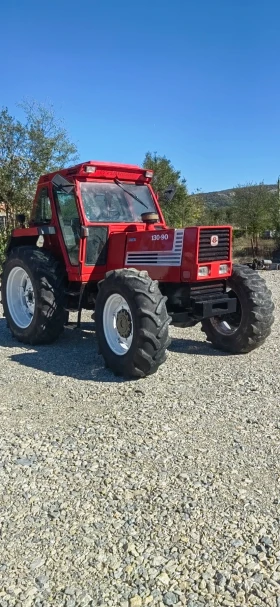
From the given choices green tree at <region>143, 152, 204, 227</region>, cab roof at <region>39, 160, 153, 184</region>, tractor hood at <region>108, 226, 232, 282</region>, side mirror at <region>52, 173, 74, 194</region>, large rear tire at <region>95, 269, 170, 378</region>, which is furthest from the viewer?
green tree at <region>143, 152, 204, 227</region>

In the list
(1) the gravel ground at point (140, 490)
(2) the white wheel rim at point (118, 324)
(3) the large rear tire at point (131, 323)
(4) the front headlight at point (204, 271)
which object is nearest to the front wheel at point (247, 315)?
(4) the front headlight at point (204, 271)

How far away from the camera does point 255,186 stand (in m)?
28.7

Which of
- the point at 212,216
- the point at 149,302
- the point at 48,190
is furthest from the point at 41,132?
the point at 212,216

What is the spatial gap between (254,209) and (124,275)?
2342cm

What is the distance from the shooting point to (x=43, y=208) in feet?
22.8

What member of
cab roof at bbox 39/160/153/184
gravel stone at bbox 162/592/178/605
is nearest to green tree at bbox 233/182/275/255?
cab roof at bbox 39/160/153/184

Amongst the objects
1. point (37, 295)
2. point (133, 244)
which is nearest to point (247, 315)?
point (133, 244)

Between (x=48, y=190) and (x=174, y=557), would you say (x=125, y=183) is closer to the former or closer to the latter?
(x=48, y=190)

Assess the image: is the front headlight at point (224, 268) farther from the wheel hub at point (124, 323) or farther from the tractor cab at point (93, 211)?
the wheel hub at point (124, 323)

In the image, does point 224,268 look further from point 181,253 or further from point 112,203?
point 112,203

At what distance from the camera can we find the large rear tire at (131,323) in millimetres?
4855

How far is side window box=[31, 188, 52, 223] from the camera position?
22.3 ft

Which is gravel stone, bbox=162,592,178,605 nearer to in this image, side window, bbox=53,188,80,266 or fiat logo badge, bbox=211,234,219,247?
fiat logo badge, bbox=211,234,219,247

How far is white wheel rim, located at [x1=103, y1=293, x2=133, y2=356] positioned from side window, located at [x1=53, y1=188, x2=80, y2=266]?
1.05m
